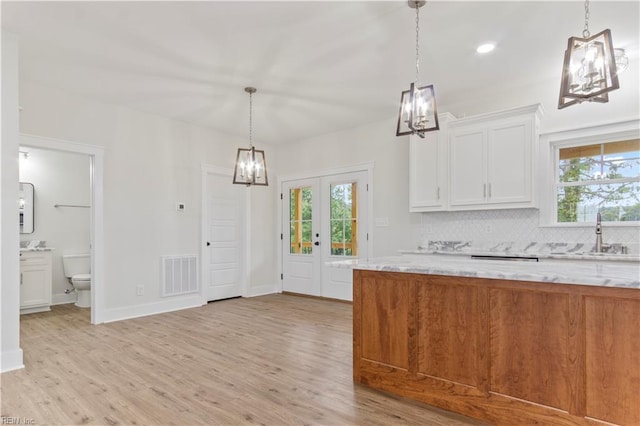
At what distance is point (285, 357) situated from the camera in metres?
3.21

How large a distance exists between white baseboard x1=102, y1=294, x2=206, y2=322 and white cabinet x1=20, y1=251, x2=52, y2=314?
1.39 m

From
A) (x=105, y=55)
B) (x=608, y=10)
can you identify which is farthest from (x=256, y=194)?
(x=608, y=10)

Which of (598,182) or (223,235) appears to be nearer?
(598,182)

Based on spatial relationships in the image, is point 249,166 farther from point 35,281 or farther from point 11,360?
point 35,281

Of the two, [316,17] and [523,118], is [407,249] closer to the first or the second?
[523,118]

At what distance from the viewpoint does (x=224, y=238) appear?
5891 mm

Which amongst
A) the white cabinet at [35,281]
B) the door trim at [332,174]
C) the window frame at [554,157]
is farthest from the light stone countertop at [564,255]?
the white cabinet at [35,281]

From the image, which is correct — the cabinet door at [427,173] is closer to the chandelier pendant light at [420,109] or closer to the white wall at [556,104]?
the white wall at [556,104]

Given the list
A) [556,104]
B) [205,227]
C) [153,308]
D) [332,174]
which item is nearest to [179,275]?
[153,308]

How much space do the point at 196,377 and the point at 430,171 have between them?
334cm

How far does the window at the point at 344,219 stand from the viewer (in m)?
5.69

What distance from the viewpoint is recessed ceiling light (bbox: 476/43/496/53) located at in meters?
3.22

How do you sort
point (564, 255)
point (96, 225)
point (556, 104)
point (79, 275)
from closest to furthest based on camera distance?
point (564, 255), point (556, 104), point (96, 225), point (79, 275)

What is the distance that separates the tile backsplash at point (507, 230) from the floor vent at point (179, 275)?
10.8 ft
